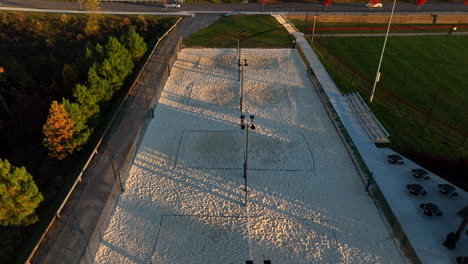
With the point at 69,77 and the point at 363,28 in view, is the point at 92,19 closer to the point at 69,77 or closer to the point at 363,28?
the point at 69,77

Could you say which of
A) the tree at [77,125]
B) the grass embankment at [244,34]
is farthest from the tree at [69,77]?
the grass embankment at [244,34]

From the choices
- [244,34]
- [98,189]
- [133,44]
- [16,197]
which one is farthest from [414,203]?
[244,34]

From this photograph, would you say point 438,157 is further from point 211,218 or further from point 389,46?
point 389,46

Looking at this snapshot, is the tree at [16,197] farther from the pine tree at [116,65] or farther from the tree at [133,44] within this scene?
the tree at [133,44]

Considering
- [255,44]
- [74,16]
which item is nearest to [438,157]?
[255,44]

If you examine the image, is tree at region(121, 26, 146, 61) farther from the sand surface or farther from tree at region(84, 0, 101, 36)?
tree at region(84, 0, 101, 36)

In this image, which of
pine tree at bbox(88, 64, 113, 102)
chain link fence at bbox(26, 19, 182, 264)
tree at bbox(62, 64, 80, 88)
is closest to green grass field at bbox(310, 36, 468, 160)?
chain link fence at bbox(26, 19, 182, 264)

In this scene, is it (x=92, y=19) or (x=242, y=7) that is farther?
(x=242, y=7)
